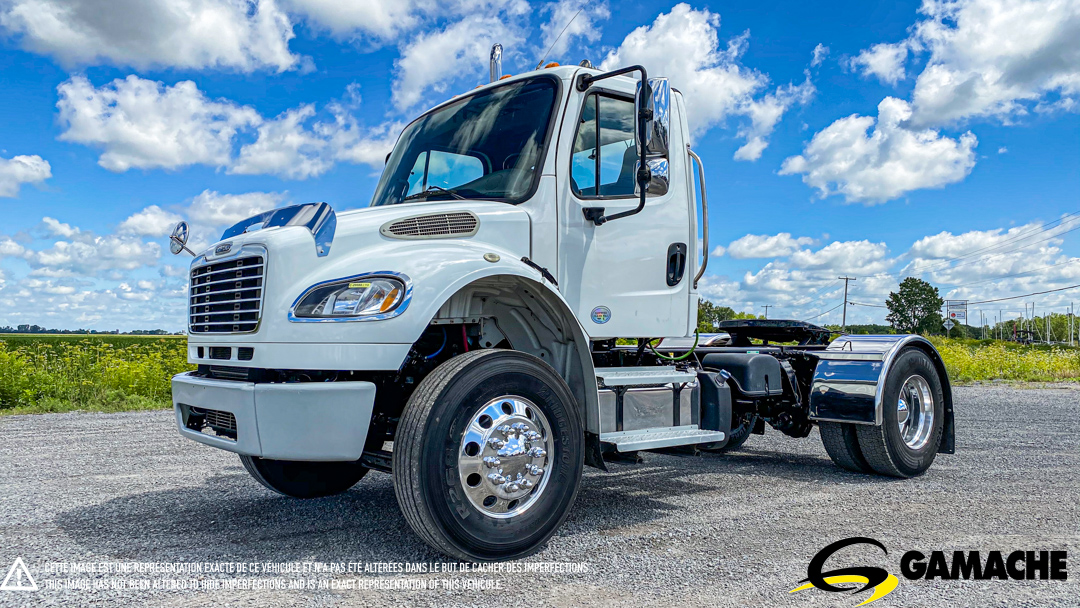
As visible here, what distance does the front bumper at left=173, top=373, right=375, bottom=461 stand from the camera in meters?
3.52

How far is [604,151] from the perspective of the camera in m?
5.01

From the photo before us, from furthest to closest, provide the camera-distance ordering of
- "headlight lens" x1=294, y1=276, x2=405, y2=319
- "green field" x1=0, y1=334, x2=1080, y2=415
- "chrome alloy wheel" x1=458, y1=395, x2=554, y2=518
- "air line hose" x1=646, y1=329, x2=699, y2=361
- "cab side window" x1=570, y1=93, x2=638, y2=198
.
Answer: "green field" x1=0, y1=334, x2=1080, y2=415, "air line hose" x1=646, y1=329, x2=699, y2=361, "cab side window" x1=570, y1=93, x2=638, y2=198, "chrome alloy wheel" x1=458, y1=395, x2=554, y2=518, "headlight lens" x1=294, y1=276, x2=405, y2=319

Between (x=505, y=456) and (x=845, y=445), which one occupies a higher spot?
(x=505, y=456)

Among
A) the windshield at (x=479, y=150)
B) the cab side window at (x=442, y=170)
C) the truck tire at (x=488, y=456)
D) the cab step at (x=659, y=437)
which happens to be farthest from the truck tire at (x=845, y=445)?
the cab side window at (x=442, y=170)

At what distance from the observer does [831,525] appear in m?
4.64

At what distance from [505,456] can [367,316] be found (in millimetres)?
1002

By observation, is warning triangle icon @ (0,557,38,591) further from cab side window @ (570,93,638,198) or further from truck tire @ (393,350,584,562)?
cab side window @ (570,93,638,198)

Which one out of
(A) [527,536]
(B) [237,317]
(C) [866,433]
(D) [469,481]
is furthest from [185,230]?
(C) [866,433]

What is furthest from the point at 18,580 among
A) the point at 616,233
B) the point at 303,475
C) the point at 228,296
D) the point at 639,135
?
the point at 639,135

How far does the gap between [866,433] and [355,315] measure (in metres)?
4.68

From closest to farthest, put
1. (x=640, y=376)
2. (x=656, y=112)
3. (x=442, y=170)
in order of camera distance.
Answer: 1. (x=656, y=112)
2. (x=640, y=376)
3. (x=442, y=170)

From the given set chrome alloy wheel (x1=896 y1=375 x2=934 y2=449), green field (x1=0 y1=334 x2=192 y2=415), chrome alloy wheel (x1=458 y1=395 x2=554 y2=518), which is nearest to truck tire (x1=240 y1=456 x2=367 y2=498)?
chrome alloy wheel (x1=458 y1=395 x2=554 y2=518)

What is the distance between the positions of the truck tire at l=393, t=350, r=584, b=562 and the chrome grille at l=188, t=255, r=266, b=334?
97 cm

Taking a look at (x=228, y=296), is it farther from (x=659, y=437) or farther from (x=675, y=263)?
(x=675, y=263)
